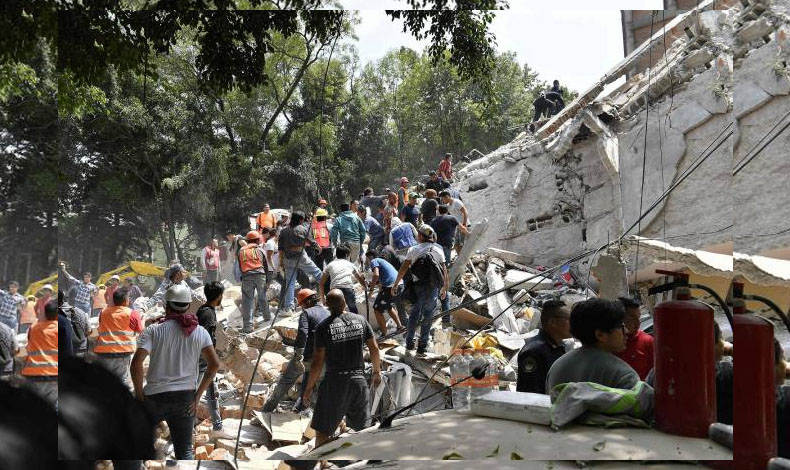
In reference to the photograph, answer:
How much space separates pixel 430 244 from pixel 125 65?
2176mm

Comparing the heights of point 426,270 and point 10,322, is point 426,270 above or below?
above

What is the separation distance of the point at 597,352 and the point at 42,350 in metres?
2.98

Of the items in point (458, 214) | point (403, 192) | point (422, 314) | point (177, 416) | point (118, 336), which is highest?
point (403, 192)

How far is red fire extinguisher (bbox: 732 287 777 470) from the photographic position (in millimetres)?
2609

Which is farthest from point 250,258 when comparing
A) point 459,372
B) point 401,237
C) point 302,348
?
point 459,372

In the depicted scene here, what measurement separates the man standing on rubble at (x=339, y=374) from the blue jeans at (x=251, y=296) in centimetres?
59

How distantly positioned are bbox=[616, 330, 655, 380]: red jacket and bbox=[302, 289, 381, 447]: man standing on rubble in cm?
153

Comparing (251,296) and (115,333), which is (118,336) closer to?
(115,333)

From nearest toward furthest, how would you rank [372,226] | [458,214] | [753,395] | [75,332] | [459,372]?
[753,395] → [75,332] → [459,372] → [372,226] → [458,214]

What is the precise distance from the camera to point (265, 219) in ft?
14.1

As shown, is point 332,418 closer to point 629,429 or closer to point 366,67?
point 629,429

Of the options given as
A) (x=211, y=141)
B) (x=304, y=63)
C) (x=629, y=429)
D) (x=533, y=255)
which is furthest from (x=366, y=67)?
(x=629, y=429)

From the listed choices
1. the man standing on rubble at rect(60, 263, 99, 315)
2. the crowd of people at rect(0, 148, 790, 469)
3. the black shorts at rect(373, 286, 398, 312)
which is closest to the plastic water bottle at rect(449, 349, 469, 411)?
the crowd of people at rect(0, 148, 790, 469)

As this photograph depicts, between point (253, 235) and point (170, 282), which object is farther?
point (253, 235)
